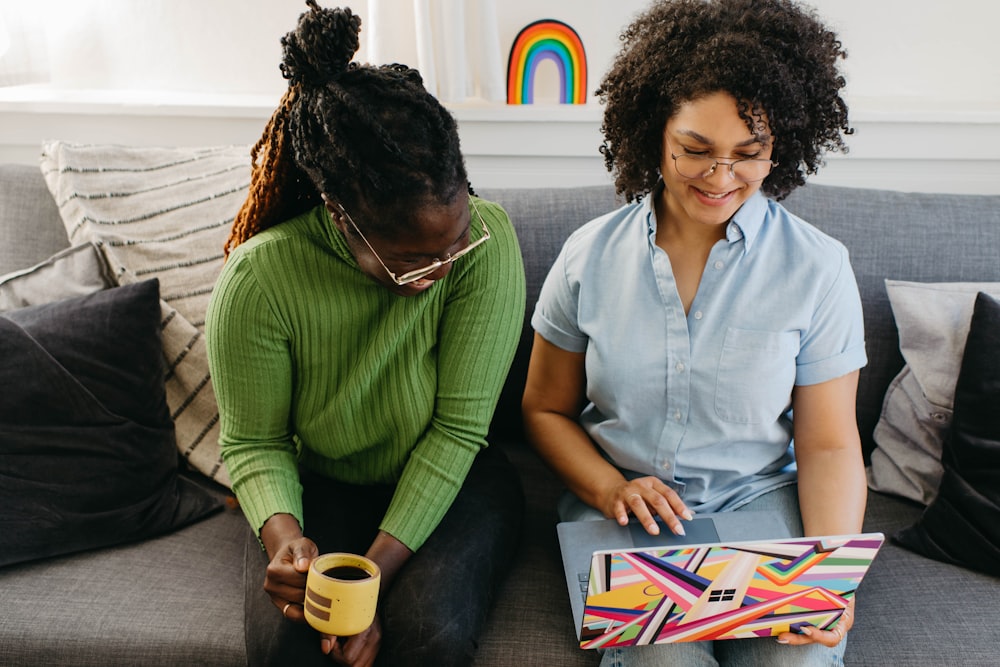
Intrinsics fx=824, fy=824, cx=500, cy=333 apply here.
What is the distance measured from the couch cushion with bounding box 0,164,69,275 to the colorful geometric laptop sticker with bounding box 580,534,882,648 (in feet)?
4.18

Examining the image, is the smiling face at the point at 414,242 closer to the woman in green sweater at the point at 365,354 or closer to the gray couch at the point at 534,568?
the woman in green sweater at the point at 365,354

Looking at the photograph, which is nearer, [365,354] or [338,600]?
[338,600]

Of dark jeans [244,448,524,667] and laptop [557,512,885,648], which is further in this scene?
dark jeans [244,448,524,667]

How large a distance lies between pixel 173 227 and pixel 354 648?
2.90ft

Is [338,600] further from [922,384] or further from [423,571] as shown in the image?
[922,384]

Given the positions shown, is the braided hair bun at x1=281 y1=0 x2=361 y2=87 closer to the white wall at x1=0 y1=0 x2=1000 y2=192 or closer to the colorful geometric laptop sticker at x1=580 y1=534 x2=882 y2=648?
the colorful geometric laptop sticker at x1=580 y1=534 x2=882 y2=648

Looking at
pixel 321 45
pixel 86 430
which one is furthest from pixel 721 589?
pixel 86 430

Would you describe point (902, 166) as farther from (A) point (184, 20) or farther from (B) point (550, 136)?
(A) point (184, 20)

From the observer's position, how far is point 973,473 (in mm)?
1292

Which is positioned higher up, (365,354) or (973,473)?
(365,354)

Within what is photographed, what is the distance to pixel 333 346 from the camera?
122 cm

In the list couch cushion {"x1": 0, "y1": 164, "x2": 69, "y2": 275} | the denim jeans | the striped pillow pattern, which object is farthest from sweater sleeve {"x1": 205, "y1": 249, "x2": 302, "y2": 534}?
couch cushion {"x1": 0, "y1": 164, "x2": 69, "y2": 275}

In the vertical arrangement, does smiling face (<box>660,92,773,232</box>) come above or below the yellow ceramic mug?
above

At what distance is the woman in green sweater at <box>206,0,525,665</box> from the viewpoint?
103 cm
